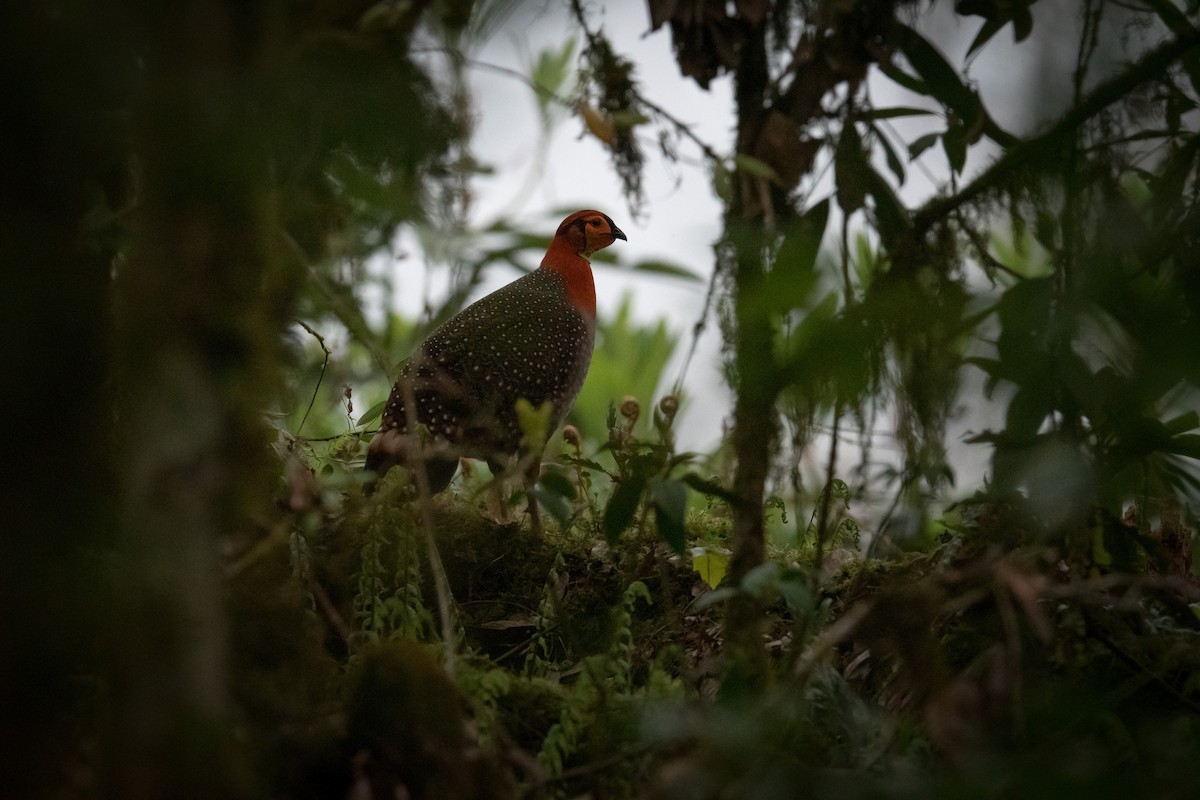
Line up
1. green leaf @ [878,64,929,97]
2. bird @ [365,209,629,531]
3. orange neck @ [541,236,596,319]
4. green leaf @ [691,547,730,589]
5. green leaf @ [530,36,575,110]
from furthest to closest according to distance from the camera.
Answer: orange neck @ [541,236,596,319] < bird @ [365,209,629,531] < green leaf @ [691,547,730,589] < green leaf @ [878,64,929,97] < green leaf @ [530,36,575,110]

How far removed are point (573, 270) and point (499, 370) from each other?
924 millimetres

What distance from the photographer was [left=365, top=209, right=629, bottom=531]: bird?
327cm

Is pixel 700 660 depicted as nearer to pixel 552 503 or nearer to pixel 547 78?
pixel 552 503

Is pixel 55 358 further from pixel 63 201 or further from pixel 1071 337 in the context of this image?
pixel 1071 337

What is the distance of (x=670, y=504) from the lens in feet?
6.24

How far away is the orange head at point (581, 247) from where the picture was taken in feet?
14.2

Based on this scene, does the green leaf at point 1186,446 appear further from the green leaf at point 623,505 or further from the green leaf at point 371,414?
the green leaf at point 371,414

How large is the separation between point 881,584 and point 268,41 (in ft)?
7.13

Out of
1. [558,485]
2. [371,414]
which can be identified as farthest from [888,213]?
[371,414]

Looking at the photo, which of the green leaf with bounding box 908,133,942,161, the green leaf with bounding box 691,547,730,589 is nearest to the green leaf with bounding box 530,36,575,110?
the green leaf with bounding box 908,133,942,161

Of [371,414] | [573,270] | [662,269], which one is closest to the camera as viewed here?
[662,269]

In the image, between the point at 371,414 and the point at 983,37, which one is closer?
the point at 983,37

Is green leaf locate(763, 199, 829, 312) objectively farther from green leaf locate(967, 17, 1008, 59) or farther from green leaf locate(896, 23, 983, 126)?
green leaf locate(967, 17, 1008, 59)

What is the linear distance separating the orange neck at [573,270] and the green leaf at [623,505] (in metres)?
2.18
